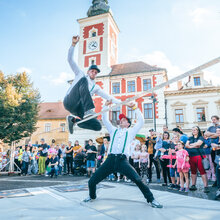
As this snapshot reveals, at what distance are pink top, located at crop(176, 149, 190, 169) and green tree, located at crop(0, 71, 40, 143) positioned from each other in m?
20.1

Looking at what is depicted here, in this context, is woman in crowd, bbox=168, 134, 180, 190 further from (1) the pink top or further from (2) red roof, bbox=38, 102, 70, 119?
(2) red roof, bbox=38, 102, 70, 119

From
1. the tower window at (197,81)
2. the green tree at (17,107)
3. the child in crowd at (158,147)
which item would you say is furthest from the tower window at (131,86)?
the child in crowd at (158,147)

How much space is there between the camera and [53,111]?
35.8 metres

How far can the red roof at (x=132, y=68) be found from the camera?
2604 cm

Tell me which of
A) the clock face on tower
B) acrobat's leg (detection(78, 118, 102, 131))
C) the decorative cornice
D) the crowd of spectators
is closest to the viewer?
acrobat's leg (detection(78, 118, 102, 131))

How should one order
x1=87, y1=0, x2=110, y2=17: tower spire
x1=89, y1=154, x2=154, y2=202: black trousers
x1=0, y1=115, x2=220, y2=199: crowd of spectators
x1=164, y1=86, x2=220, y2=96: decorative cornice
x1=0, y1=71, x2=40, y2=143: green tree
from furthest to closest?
x1=87, y1=0, x2=110, y2=17: tower spire < x1=164, y1=86, x2=220, y2=96: decorative cornice < x1=0, y1=71, x2=40, y2=143: green tree < x1=0, y1=115, x2=220, y2=199: crowd of spectators < x1=89, y1=154, x2=154, y2=202: black trousers

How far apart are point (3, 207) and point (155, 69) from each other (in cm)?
2383

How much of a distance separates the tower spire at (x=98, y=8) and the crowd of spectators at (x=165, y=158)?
85.2ft

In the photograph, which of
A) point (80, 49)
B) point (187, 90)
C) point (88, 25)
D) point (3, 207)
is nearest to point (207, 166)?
point (3, 207)

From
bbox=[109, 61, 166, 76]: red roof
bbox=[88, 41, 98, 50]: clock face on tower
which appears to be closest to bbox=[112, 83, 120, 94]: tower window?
bbox=[109, 61, 166, 76]: red roof

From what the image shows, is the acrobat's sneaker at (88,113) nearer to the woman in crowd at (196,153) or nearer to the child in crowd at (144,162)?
the woman in crowd at (196,153)

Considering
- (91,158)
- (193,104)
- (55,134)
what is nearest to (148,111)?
(193,104)

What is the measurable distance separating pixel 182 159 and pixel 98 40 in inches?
1051

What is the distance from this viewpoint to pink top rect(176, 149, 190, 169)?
596 centimetres
